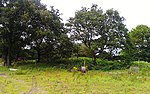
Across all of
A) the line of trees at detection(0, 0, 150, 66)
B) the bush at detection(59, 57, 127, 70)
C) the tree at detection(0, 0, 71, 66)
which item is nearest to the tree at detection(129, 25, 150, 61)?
the line of trees at detection(0, 0, 150, 66)

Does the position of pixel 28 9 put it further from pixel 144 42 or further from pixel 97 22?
pixel 144 42

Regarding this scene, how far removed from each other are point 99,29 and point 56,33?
Result: 464 centimetres

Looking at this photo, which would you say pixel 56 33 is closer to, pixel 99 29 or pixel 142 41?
pixel 99 29

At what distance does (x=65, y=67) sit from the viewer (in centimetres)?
2911

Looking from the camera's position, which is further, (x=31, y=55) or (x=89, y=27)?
(x=31, y=55)

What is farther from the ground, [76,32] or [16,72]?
[76,32]

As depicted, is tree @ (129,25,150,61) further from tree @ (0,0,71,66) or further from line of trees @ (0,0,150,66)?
tree @ (0,0,71,66)

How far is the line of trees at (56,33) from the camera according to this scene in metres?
29.0

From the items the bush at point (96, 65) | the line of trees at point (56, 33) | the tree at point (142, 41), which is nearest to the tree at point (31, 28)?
the line of trees at point (56, 33)

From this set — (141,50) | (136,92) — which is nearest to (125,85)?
(136,92)

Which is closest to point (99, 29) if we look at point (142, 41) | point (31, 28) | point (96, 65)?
point (96, 65)

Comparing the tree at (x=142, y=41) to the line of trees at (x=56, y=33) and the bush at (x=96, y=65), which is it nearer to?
the line of trees at (x=56, y=33)

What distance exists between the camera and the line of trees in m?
29.0

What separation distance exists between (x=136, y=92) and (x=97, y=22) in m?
15.5
